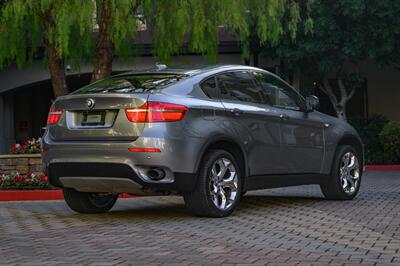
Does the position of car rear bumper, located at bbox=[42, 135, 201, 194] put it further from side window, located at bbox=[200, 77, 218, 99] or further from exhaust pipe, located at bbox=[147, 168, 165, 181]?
side window, located at bbox=[200, 77, 218, 99]

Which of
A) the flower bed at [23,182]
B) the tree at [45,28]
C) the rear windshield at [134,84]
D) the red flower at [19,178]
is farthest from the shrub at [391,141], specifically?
the rear windshield at [134,84]

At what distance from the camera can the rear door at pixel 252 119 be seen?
825cm

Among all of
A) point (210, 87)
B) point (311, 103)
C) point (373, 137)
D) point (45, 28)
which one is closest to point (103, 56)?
point (45, 28)

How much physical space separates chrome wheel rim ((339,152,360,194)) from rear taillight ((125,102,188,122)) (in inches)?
131

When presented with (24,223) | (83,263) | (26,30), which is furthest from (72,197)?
(26,30)

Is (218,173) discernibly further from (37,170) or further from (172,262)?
(37,170)

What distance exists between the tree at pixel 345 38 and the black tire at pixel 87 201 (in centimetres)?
985

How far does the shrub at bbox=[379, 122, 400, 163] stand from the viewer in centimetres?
1834

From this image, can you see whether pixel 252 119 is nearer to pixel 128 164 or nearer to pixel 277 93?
pixel 277 93

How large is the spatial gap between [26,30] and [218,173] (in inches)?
255

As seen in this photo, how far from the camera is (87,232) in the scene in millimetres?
7266

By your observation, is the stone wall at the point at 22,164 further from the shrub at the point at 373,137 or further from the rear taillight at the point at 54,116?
the shrub at the point at 373,137

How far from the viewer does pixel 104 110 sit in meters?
7.70

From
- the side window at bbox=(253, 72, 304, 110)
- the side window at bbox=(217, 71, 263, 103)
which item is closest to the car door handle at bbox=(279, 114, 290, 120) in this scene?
the side window at bbox=(253, 72, 304, 110)
